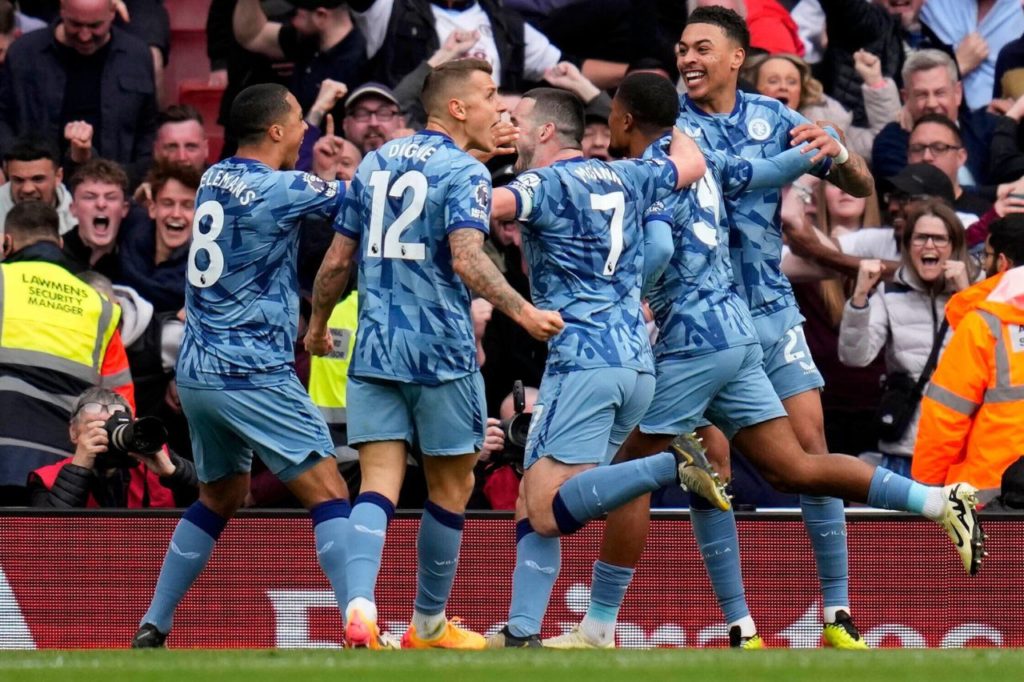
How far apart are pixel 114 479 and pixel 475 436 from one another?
280 cm

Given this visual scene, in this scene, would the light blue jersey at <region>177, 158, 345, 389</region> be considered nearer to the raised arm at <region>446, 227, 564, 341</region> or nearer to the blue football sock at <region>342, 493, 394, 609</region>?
the blue football sock at <region>342, 493, 394, 609</region>

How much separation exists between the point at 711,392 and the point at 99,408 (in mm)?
3021

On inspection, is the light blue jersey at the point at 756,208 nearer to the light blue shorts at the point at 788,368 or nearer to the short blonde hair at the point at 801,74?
the light blue shorts at the point at 788,368

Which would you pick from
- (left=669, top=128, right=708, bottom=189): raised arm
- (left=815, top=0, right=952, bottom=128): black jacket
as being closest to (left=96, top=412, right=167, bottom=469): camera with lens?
(left=669, top=128, right=708, bottom=189): raised arm

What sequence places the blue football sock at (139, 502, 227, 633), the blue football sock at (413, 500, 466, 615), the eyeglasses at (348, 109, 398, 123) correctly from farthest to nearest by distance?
the eyeglasses at (348, 109, 398, 123), the blue football sock at (139, 502, 227, 633), the blue football sock at (413, 500, 466, 615)

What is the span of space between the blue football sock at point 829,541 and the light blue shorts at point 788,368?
475mm

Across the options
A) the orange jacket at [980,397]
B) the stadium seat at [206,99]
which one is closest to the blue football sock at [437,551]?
the orange jacket at [980,397]

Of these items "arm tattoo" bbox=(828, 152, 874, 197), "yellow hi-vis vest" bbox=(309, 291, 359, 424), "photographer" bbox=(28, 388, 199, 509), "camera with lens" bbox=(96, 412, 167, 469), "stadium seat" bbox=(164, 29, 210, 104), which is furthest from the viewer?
"stadium seat" bbox=(164, 29, 210, 104)

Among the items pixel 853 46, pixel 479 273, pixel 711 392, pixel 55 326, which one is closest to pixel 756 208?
pixel 711 392

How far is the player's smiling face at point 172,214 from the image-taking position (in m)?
10.9

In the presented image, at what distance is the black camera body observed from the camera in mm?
8208

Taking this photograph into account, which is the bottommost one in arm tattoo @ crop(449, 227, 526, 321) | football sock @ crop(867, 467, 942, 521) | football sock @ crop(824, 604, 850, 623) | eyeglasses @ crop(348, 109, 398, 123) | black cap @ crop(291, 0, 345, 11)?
football sock @ crop(824, 604, 850, 623)

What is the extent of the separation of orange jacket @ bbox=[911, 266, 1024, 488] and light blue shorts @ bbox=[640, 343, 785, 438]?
1425 mm

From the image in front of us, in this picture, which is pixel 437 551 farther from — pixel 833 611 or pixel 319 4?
pixel 319 4
